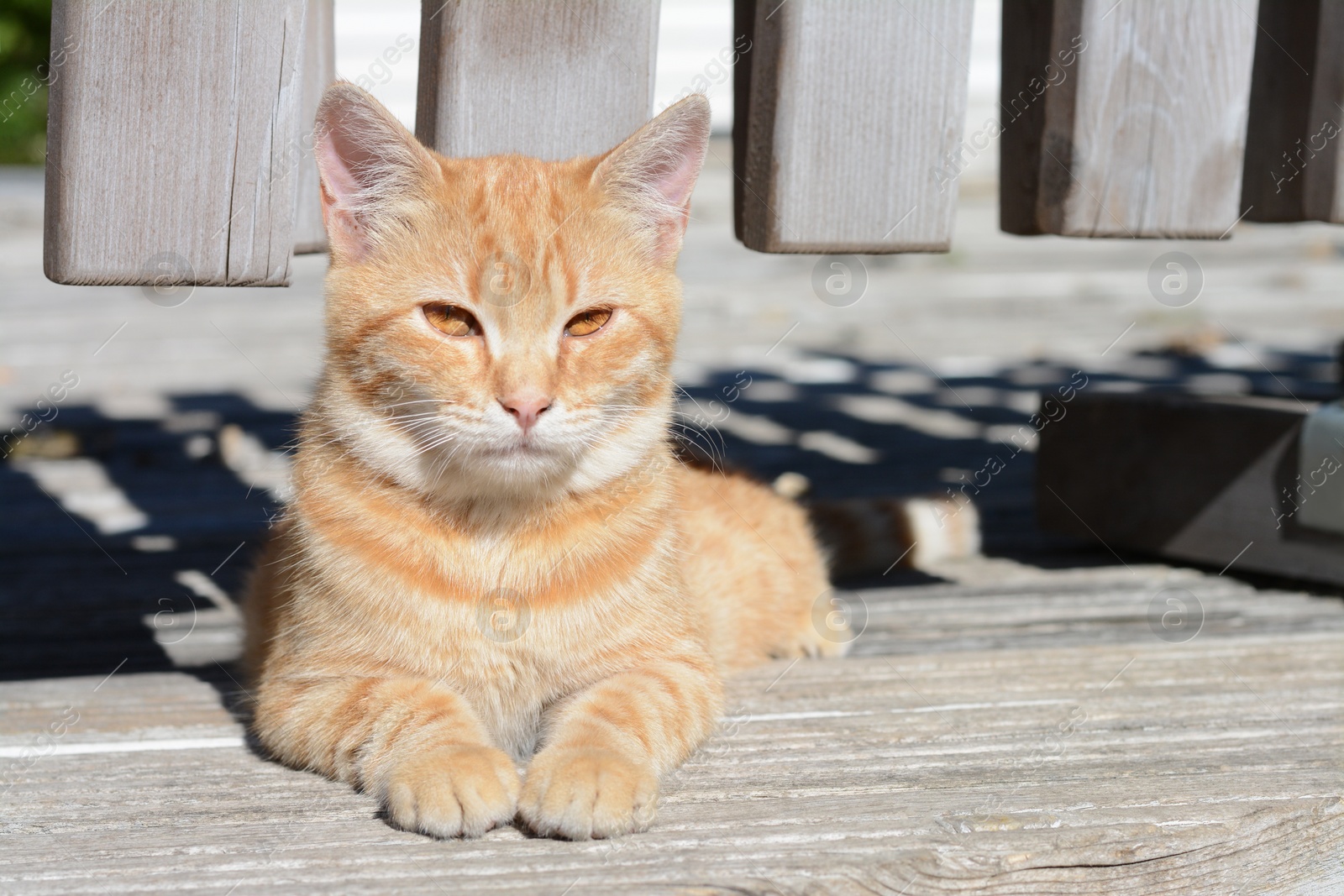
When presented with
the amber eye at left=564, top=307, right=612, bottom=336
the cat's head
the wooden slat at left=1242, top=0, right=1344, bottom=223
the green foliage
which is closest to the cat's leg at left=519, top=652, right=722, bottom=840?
the cat's head

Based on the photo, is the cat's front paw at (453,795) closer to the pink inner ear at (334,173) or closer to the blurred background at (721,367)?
the pink inner ear at (334,173)

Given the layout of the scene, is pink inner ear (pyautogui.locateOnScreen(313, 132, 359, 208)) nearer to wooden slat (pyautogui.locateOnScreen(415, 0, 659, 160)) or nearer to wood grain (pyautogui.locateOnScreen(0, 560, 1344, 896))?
wooden slat (pyautogui.locateOnScreen(415, 0, 659, 160))

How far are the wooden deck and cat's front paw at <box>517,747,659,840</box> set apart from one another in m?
0.03

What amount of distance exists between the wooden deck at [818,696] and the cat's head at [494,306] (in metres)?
0.62

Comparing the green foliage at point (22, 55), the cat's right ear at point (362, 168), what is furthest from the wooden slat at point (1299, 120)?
the green foliage at point (22, 55)

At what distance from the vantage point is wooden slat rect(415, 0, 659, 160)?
237 cm

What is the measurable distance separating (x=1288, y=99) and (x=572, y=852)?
240 cm

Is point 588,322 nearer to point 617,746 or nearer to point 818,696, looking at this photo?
point 617,746

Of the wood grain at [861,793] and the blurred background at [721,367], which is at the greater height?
the blurred background at [721,367]

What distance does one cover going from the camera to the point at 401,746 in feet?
6.66

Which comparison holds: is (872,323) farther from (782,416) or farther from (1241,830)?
(1241,830)

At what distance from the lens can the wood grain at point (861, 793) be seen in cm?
176

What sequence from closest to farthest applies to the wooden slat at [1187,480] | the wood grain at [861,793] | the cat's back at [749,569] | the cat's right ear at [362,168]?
the wood grain at [861,793]
the cat's right ear at [362,168]
the cat's back at [749,569]
the wooden slat at [1187,480]

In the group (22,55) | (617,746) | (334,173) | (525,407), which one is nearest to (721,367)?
(334,173)
